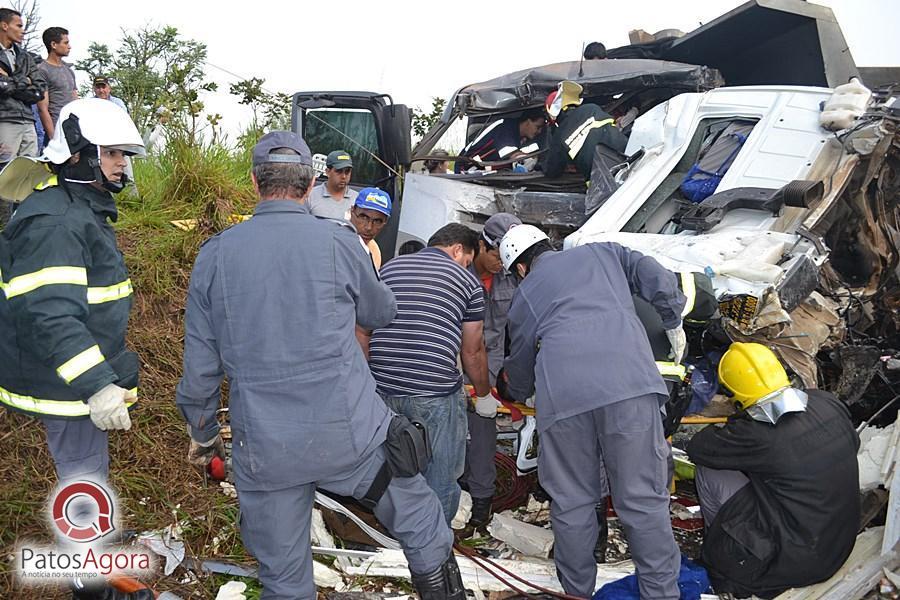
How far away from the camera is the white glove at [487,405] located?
3.44m

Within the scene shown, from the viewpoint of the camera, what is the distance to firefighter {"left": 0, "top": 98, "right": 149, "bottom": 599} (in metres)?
2.30

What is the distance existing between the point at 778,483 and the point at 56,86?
17.7 ft

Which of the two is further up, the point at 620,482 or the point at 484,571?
the point at 620,482

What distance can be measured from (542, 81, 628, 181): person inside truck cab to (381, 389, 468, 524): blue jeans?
242cm

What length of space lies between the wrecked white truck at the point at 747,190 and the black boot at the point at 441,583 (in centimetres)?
160

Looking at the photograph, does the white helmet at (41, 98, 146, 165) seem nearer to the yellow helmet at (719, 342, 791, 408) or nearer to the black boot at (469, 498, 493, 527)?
the black boot at (469, 498, 493, 527)

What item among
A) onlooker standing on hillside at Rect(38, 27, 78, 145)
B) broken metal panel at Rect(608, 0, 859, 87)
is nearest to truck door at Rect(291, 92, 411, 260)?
onlooker standing on hillside at Rect(38, 27, 78, 145)

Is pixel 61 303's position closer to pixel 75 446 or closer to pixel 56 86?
pixel 75 446

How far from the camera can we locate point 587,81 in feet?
18.9

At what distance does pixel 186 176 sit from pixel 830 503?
4.75 metres

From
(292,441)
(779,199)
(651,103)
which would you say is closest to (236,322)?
(292,441)

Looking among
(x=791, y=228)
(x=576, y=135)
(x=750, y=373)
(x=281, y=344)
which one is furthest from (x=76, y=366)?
(x=576, y=135)

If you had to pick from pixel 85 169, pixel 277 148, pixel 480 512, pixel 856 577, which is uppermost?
pixel 277 148

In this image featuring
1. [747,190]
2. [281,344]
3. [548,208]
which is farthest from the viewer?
Answer: [548,208]
